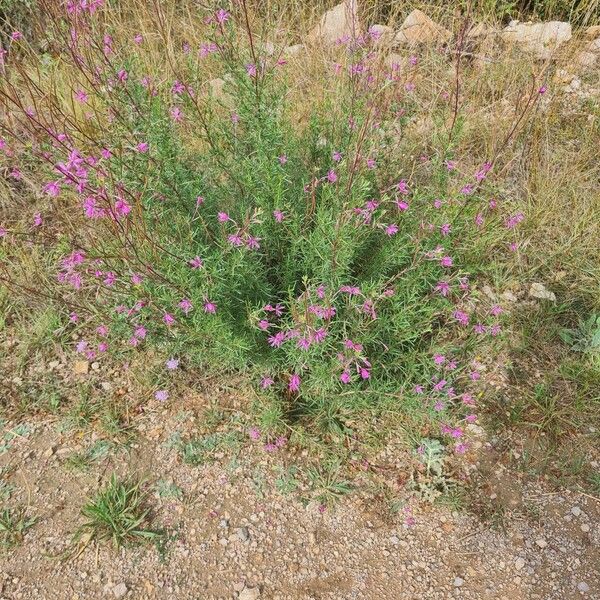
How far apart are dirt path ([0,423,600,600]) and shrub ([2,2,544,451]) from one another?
0.39 meters

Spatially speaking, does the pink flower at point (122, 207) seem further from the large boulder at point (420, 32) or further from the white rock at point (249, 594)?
the large boulder at point (420, 32)

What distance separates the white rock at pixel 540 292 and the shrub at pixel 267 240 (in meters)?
0.41

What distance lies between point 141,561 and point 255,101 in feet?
6.58

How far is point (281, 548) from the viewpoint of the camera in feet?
7.77

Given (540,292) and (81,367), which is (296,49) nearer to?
(540,292)

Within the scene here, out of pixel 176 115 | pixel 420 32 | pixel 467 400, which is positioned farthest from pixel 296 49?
pixel 467 400

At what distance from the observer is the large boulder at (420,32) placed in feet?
14.7

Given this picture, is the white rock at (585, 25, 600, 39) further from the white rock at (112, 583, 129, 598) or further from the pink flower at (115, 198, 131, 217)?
the white rock at (112, 583, 129, 598)

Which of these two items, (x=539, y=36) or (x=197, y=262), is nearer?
(x=197, y=262)

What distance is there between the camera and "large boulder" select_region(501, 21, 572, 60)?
4461 mm

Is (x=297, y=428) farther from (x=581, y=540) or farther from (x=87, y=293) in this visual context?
(x=87, y=293)

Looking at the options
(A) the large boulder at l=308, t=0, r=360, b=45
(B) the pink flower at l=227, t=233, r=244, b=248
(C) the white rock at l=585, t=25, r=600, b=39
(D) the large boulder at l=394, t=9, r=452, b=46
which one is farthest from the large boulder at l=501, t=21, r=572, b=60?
(B) the pink flower at l=227, t=233, r=244, b=248

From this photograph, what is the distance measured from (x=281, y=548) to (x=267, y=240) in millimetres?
1372

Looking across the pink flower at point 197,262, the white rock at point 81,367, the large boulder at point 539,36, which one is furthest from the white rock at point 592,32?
the white rock at point 81,367
